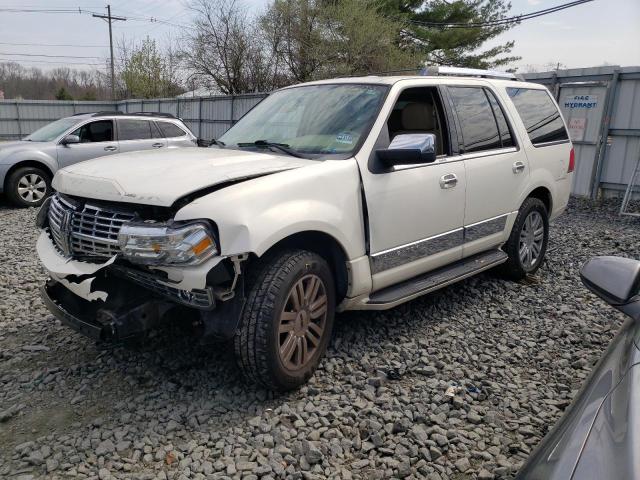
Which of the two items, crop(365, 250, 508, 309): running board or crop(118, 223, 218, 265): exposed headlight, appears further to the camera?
crop(365, 250, 508, 309): running board

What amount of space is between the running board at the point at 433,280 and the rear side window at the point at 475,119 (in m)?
0.94

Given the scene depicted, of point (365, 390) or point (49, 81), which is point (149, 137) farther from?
point (49, 81)

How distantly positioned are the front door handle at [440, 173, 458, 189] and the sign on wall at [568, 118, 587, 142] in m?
7.34

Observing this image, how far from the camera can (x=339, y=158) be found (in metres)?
3.38

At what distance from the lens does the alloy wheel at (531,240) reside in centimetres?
514

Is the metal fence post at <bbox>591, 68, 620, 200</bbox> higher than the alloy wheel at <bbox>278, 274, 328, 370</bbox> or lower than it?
higher

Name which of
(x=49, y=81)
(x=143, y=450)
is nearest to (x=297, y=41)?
(x=143, y=450)

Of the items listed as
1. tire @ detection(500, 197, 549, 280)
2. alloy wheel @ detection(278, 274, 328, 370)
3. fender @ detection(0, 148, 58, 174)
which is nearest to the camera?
alloy wheel @ detection(278, 274, 328, 370)

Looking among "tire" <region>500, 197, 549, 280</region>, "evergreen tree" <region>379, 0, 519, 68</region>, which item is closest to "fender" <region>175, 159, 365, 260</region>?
"tire" <region>500, 197, 549, 280</region>

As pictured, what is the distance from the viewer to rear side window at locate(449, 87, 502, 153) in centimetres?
430

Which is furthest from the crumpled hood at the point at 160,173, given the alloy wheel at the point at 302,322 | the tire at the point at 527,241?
the tire at the point at 527,241

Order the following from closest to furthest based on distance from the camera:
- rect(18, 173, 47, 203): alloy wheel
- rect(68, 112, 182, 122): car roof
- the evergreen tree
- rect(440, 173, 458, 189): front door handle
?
1. rect(440, 173, 458, 189): front door handle
2. rect(18, 173, 47, 203): alloy wheel
3. rect(68, 112, 182, 122): car roof
4. the evergreen tree

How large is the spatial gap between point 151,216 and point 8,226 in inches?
247

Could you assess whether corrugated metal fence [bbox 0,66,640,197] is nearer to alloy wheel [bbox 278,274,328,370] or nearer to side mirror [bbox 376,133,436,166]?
side mirror [bbox 376,133,436,166]
